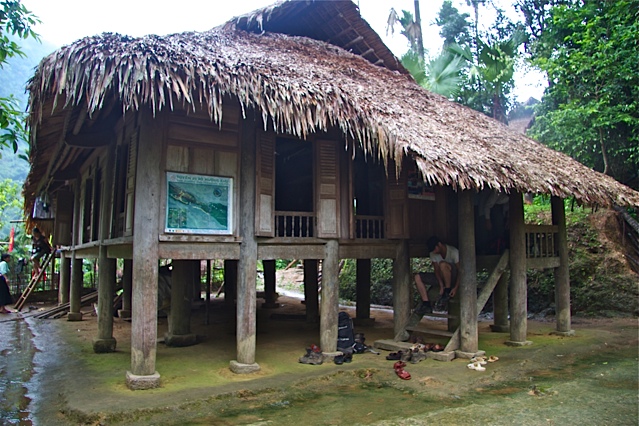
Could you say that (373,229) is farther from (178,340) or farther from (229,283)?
(229,283)

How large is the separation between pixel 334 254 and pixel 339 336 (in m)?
1.46

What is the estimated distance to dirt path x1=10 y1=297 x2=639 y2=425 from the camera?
4891 mm

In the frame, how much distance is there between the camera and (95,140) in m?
7.95

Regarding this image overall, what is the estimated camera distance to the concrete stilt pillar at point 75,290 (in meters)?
11.4

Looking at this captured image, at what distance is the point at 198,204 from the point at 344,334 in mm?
3307

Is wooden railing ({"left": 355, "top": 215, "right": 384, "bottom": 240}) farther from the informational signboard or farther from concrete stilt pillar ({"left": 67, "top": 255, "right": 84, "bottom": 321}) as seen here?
concrete stilt pillar ({"left": 67, "top": 255, "right": 84, "bottom": 321})

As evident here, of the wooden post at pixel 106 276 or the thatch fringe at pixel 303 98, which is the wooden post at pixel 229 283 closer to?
the wooden post at pixel 106 276

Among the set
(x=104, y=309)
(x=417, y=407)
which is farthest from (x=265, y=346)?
(x=417, y=407)

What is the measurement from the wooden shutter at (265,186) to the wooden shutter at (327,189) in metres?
0.78

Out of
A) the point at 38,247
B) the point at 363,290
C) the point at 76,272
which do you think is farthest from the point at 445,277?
the point at 38,247

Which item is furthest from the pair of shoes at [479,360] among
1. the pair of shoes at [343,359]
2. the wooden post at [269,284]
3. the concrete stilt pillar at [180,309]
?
the wooden post at [269,284]

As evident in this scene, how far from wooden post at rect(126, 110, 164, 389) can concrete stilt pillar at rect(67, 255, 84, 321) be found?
6.59 metres

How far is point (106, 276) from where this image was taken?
800 cm

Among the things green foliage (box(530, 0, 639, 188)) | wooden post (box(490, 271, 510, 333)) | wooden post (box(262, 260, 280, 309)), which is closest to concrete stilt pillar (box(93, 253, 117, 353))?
wooden post (box(262, 260, 280, 309))
